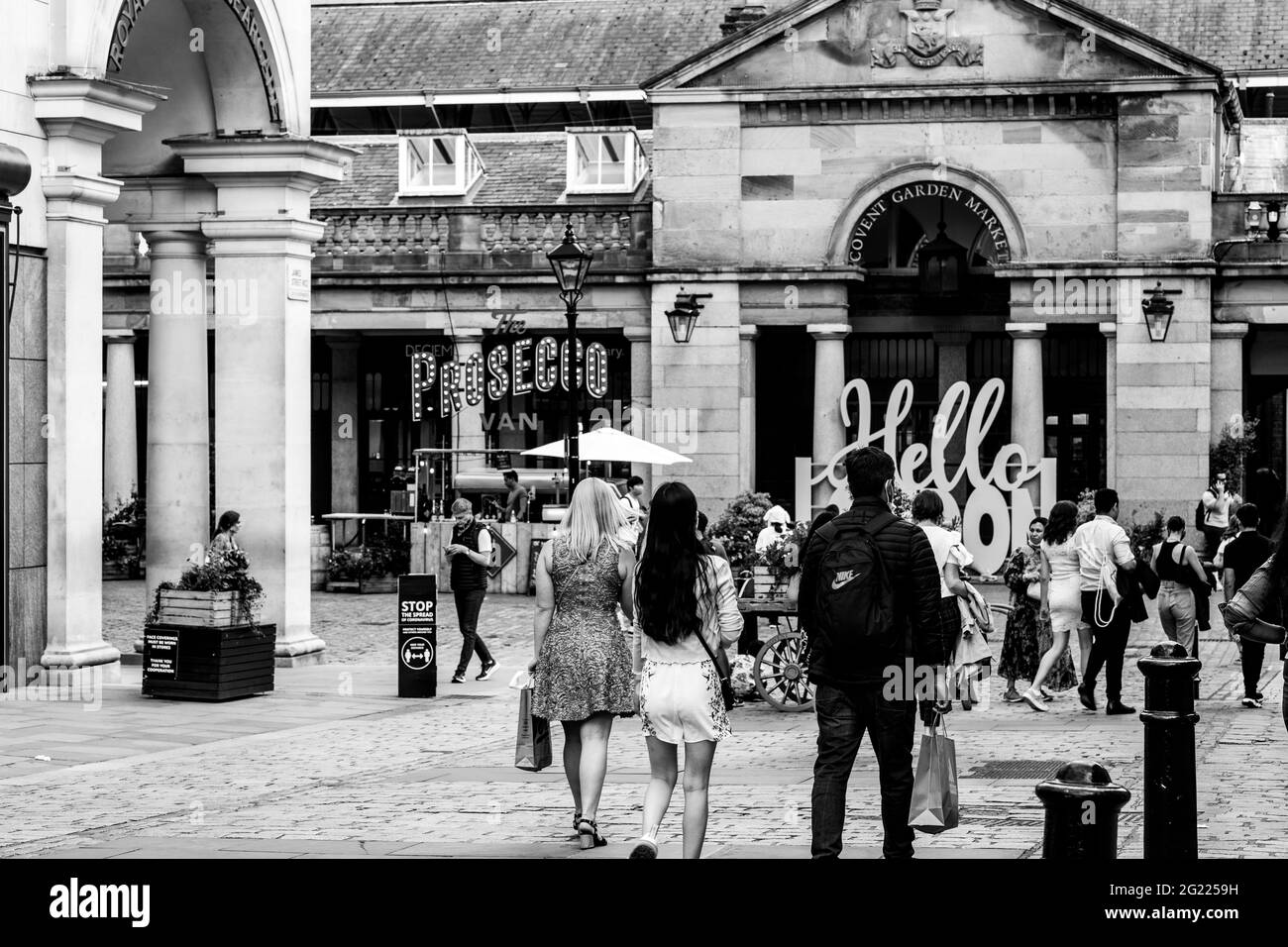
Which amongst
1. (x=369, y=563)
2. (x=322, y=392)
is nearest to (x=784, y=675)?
(x=369, y=563)

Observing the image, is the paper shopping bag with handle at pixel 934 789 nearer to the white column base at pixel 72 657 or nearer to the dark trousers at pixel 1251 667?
the dark trousers at pixel 1251 667

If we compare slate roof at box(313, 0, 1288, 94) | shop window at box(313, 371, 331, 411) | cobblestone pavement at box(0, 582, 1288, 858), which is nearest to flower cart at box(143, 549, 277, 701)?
cobblestone pavement at box(0, 582, 1288, 858)

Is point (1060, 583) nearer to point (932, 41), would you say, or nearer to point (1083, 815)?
point (1083, 815)

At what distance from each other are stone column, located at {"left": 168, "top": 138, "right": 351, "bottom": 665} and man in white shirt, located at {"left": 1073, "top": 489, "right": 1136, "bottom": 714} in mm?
7366

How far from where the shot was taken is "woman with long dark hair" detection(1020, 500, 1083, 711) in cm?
1617

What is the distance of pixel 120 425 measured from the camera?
3719 cm

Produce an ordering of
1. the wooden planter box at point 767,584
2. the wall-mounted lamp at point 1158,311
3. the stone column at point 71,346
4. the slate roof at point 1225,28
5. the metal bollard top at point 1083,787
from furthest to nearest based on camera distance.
Answer: the slate roof at point 1225,28
the wall-mounted lamp at point 1158,311
the wooden planter box at point 767,584
the stone column at point 71,346
the metal bollard top at point 1083,787

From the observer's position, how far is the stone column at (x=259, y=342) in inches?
744

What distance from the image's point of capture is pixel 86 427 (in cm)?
1617

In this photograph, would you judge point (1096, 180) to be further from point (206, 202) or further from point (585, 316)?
point (206, 202)

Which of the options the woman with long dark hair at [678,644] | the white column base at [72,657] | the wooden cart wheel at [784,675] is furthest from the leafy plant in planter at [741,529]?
the woman with long dark hair at [678,644]

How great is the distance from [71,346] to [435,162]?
25.6 meters

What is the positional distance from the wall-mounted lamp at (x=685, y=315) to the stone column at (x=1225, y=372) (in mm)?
8670
